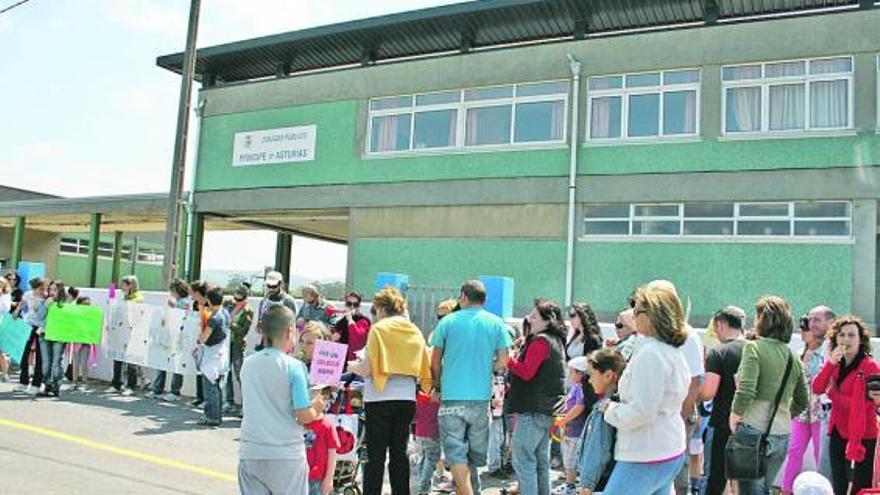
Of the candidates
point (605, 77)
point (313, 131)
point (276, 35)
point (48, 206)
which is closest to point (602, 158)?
point (605, 77)

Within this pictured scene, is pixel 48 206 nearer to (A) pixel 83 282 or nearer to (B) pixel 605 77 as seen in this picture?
(A) pixel 83 282

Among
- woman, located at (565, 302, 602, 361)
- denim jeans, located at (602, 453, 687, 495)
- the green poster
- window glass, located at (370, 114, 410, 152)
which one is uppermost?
window glass, located at (370, 114, 410, 152)

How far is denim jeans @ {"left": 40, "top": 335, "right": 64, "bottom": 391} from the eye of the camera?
1203 cm

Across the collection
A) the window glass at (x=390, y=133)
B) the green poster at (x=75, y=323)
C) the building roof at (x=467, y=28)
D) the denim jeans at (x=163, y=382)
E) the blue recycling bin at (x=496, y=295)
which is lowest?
the denim jeans at (x=163, y=382)

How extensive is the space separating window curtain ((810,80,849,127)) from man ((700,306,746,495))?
10.6 m

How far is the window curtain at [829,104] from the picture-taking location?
50.2 feet

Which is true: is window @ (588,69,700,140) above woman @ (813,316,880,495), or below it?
above

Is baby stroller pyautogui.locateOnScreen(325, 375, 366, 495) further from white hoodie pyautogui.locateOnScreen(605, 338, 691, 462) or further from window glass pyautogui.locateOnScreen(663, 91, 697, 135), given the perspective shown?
window glass pyautogui.locateOnScreen(663, 91, 697, 135)

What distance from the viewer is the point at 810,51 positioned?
1545 centimetres

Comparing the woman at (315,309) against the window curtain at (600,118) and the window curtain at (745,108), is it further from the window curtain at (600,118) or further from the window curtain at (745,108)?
the window curtain at (745,108)

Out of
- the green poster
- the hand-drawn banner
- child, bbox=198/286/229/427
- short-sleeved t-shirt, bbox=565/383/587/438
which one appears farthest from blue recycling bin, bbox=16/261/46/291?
short-sleeved t-shirt, bbox=565/383/587/438

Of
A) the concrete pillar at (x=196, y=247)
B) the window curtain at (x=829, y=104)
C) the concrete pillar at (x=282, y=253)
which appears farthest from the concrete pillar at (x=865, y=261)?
the concrete pillar at (x=282, y=253)

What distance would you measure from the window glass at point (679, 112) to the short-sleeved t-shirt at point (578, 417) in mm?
10579

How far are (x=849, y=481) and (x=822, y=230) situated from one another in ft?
32.2
